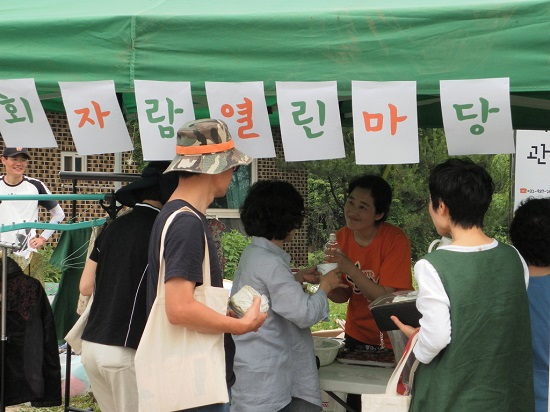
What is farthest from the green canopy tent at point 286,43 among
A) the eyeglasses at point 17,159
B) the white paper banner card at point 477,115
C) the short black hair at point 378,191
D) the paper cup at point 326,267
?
the eyeglasses at point 17,159

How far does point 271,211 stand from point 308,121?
0.58 metres

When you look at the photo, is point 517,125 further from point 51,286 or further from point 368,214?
point 51,286

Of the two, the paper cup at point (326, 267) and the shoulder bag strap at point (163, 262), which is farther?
the paper cup at point (326, 267)

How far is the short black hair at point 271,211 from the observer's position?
3.55 m

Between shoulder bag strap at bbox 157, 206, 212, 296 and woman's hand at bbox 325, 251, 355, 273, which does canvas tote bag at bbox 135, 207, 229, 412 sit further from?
woman's hand at bbox 325, 251, 355, 273

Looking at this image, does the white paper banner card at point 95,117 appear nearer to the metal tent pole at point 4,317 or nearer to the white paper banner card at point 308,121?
the white paper banner card at point 308,121

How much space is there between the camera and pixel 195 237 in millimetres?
2582

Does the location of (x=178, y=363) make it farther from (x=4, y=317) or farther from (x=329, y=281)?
(x=4, y=317)

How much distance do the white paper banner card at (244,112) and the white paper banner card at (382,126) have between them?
15.0 inches

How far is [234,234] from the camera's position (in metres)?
13.0

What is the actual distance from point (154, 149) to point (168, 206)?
588 mm

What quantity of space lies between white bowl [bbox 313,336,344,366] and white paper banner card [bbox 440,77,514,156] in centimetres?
126

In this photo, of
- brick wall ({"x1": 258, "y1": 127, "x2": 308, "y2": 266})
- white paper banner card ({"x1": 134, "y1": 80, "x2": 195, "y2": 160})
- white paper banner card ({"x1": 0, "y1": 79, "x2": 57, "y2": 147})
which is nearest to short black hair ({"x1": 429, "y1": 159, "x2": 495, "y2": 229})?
white paper banner card ({"x1": 134, "y1": 80, "x2": 195, "y2": 160})

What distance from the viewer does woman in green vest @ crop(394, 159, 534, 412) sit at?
260cm
